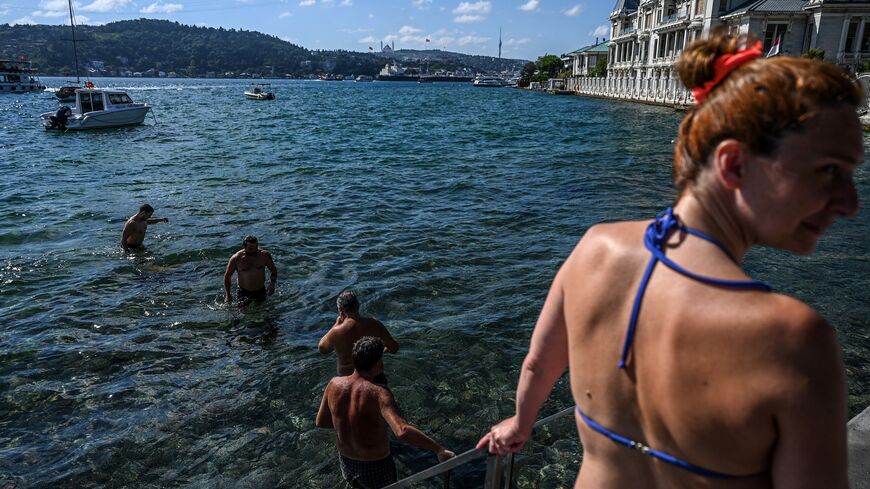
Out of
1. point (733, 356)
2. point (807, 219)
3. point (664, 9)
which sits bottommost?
point (733, 356)

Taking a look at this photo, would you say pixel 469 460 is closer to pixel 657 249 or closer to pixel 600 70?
pixel 657 249

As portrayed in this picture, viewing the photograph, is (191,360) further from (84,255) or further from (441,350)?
(84,255)

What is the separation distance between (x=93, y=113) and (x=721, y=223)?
4128cm

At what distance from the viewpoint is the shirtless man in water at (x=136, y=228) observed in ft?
39.7

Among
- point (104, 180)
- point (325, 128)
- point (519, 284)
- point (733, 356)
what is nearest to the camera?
point (733, 356)

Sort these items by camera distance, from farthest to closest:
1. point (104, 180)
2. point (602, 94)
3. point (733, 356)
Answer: point (602, 94) < point (104, 180) < point (733, 356)

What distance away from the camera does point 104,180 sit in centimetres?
2188

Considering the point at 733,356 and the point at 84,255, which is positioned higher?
the point at 733,356

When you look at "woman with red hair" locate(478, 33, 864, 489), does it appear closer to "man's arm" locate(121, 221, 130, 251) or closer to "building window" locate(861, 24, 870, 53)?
"man's arm" locate(121, 221, 130, 251)

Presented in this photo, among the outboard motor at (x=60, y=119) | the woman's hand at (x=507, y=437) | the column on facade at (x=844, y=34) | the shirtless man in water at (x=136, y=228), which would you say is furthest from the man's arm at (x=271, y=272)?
the column on facade at (x=844, y=34)

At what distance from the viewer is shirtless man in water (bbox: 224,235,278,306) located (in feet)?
30.5

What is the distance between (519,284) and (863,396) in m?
5.42

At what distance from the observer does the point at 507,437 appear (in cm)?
225

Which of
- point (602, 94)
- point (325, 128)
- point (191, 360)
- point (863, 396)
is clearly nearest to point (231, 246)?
point (191, 360)
